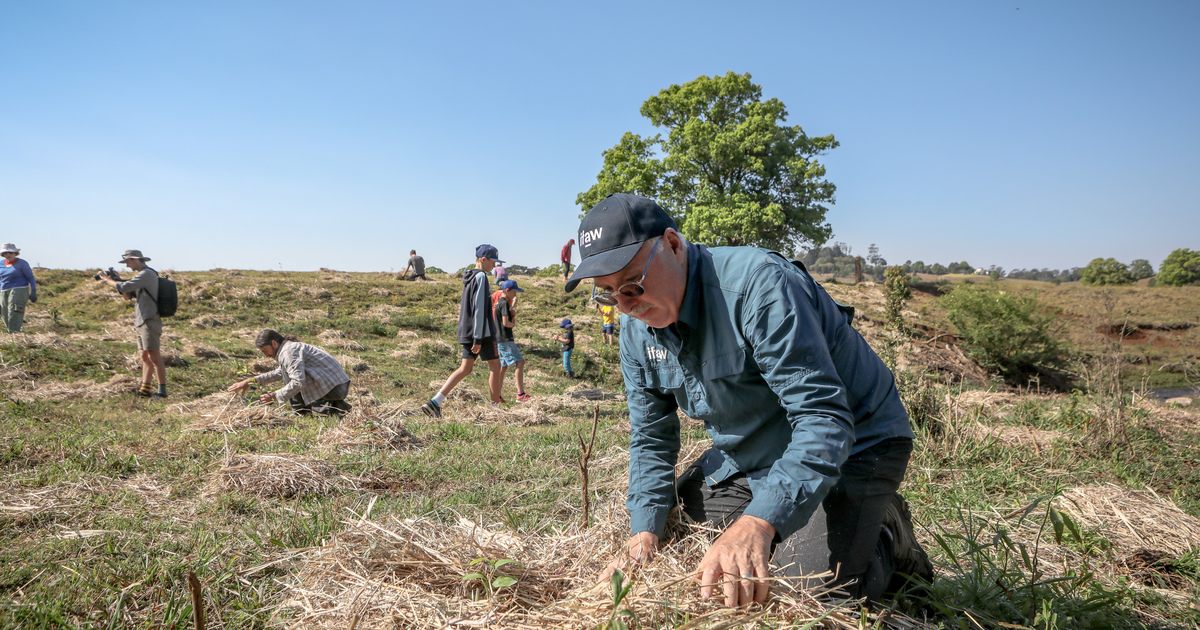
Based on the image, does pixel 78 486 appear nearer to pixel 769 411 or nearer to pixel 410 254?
pixel 769 411

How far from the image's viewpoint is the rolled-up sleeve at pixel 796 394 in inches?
63.9

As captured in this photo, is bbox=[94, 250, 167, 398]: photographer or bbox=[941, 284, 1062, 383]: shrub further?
bbox=[941, 284, 1062, 383]: shrub

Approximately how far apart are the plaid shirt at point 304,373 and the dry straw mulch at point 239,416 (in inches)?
9.1

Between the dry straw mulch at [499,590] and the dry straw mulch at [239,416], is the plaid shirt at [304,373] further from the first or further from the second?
the dry straw mulch at [499,590]

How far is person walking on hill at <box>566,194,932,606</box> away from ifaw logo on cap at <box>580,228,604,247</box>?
0.01 meters

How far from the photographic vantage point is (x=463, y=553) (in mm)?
1884

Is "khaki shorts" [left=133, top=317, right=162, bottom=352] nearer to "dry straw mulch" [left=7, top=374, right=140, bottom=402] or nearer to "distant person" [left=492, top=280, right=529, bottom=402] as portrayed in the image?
"dry straw mulch" [left=7, top=374, right=140, bottom=402]

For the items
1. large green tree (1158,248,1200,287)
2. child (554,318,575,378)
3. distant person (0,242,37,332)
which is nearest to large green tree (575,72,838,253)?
child (554,318,575,378)

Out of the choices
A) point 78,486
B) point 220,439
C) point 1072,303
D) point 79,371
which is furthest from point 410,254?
point 1072,303

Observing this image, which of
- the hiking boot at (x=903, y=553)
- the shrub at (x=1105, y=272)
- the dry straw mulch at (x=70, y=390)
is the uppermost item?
the shrub at (x=1105, y=272)

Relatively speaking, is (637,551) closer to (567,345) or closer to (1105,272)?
(567,345)

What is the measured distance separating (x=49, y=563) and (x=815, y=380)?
3215mm

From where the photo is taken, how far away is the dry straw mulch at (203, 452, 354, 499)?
3.69 metres

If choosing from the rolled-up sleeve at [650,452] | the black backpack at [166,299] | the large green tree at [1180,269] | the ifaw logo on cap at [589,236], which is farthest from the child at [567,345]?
the large green tree at [1180,269]
